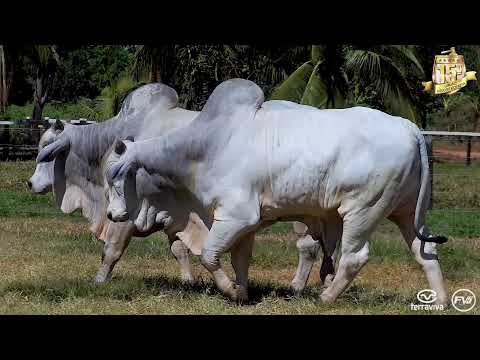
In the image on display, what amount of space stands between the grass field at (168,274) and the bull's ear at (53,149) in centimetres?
98

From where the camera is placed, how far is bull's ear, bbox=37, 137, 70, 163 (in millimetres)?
7980

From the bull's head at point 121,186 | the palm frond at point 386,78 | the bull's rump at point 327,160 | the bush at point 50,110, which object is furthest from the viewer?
the bush at point 50,110

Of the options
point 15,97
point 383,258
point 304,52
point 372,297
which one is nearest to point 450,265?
point 383,258

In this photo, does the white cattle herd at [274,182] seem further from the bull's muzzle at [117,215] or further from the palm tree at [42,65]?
the palm tree at [42,65]

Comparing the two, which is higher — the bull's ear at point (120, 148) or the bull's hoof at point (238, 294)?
the bull's ear at point (120, 148)

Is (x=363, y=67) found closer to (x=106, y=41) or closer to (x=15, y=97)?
(x=106, y=41)

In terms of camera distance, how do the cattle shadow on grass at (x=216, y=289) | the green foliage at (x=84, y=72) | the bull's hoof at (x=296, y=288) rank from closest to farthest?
the cattle shadow on grass at (x=216, y=289) < the bull's hoof at (x=296, y=288) < the green foliage at (x=84, y=72)

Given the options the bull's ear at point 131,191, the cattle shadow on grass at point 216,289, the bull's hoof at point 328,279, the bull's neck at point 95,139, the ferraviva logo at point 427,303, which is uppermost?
the bull's neck at point 95,139

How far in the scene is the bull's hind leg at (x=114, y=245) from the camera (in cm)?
762

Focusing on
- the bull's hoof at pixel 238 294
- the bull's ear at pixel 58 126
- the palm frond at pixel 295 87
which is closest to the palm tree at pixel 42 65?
the palm frond at pixel 295 87

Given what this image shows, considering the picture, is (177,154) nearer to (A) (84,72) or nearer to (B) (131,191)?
(B) (131,191)

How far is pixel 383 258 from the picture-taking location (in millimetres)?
9633

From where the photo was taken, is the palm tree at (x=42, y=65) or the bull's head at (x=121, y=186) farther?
the palm tree at (x=42, y=65)

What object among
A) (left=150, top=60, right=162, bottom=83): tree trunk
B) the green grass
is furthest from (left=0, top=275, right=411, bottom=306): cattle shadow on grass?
the green grass
